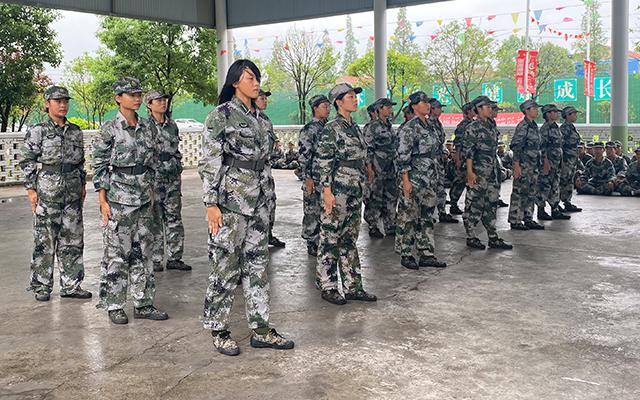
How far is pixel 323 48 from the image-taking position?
30797 millimetres

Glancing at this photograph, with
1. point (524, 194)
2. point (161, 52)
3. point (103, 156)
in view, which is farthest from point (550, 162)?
point (161, 52)

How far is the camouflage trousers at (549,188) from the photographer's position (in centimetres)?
939

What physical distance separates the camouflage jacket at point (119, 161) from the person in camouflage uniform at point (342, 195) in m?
1.38

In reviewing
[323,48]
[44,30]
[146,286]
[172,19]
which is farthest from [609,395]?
[323,48]

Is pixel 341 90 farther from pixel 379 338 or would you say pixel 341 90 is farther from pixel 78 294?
pixel 78 294

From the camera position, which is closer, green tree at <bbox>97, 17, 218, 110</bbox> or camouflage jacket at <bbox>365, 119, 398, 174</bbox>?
camouflage jacket at <bbox>365, 119, 398, 174</bbox>

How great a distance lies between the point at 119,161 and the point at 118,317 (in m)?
1.14

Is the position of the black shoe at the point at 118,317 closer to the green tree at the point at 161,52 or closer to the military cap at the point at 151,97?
the military cap at the point at 151,97

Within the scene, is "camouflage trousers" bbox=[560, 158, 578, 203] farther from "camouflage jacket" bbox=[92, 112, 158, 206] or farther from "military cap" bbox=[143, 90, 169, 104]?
"camouflage jacket" bbox=[92, 112, 158, 206]

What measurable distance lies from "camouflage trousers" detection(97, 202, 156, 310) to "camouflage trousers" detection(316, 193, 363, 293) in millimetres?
1361

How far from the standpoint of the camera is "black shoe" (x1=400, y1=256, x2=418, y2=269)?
21.3ft

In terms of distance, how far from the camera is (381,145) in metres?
8.30

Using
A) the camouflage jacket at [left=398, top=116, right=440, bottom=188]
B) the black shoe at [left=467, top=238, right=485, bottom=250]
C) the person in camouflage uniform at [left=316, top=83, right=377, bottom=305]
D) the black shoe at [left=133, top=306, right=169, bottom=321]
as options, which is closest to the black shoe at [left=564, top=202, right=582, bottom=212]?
the black shoe at [left=467, top=238, right=485, bottom=250]

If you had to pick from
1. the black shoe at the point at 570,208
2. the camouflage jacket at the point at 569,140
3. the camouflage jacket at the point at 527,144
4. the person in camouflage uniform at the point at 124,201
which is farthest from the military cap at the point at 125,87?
the black shoe at the point at 570,208
